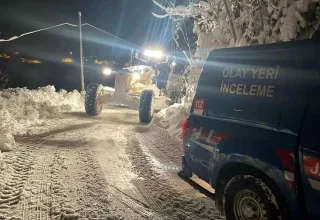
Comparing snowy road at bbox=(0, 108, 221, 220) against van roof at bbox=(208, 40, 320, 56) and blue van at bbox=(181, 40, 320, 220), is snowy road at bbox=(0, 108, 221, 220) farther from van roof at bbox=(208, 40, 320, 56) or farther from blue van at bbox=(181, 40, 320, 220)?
van roof at bbox=(208, 40, 320, 56)

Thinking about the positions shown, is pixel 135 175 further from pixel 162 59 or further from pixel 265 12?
pixel 162 59

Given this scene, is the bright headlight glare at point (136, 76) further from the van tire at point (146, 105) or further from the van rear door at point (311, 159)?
the van rear door at point (311, 159)

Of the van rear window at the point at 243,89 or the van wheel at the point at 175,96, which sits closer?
the van rear window at the point at 243,89

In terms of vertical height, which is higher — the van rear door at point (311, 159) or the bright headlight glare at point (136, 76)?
the bright headlight glare at point (136, 76)

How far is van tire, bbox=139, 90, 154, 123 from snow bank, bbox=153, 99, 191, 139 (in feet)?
1.23

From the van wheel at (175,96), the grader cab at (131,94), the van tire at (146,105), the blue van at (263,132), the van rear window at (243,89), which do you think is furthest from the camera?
the van wheel at (175,96)

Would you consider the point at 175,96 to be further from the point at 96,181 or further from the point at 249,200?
the point at 249,200

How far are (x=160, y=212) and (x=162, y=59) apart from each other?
9.19 metres

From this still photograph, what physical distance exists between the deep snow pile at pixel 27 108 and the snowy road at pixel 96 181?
55 centimetres

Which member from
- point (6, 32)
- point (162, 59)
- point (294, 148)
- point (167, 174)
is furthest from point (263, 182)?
point (6, 32)

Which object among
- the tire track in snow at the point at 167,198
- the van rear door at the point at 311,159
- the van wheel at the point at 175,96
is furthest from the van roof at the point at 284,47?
the van wheel at the point at 175,96

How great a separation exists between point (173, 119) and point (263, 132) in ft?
24.7

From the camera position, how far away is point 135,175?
18.5 feet

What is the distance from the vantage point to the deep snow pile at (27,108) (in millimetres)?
7957
